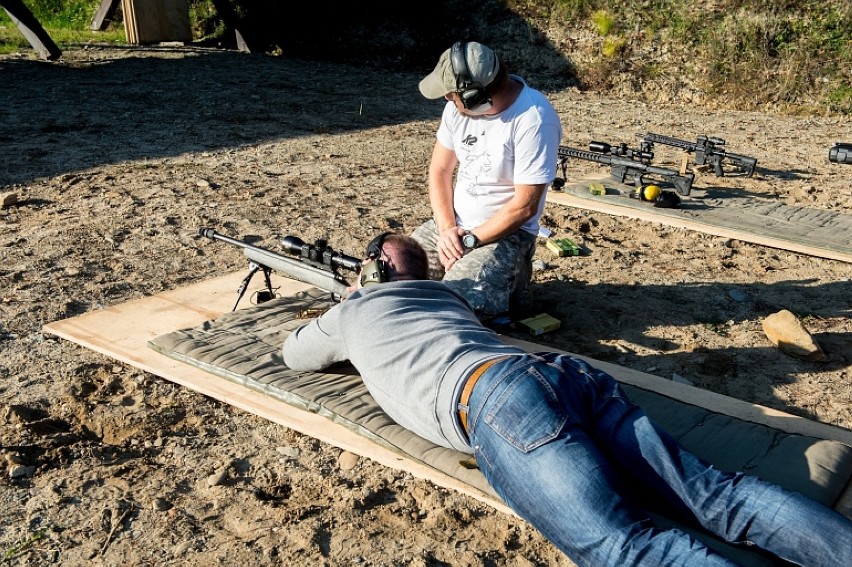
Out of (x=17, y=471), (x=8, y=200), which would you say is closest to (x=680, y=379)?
(x=17, y=471)

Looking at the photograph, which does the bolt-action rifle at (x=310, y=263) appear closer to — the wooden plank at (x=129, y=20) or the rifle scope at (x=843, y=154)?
the rifle scope at (x=843, y=154)

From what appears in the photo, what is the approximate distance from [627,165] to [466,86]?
394 cm

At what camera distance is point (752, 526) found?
2516 mm

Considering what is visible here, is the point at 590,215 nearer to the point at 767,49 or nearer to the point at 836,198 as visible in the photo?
the point at 836,198

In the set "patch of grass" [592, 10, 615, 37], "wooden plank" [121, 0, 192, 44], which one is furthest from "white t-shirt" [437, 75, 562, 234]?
"wooden plank" [121, 0, 192, 44]

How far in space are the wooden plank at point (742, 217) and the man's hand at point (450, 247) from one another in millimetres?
Result: 2941

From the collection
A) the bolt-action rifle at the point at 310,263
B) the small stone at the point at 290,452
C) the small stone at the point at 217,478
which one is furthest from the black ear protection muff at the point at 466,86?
the small stone at the point at 217,478

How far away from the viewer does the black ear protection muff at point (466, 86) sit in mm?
4113

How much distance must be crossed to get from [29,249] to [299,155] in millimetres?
3557

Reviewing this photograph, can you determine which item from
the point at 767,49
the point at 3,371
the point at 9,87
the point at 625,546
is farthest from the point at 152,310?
the point at 767,49

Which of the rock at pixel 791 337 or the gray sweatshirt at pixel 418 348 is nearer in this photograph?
the gray sweatshirt at pixel 418 348

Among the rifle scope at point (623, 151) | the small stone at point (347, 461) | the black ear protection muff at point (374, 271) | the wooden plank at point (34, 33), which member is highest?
the wooden plank at point (34, 33)

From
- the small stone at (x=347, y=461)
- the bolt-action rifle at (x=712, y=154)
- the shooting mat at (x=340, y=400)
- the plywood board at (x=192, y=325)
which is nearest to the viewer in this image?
the shooting mat at (x=340, y=400)

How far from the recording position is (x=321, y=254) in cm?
425
